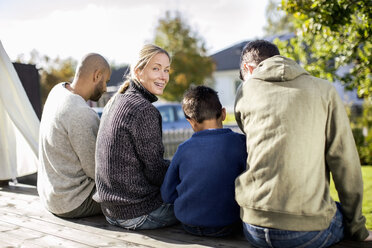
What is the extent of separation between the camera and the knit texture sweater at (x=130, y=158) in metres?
2.60

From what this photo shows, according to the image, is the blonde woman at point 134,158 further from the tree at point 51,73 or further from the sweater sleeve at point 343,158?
the tree at point 51,73

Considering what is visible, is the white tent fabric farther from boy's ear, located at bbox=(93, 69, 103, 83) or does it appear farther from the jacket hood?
the jacket hood

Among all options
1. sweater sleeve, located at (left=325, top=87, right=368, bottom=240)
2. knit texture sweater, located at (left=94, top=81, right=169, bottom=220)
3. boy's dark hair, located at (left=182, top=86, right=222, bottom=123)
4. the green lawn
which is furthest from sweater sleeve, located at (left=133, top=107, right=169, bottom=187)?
the green lawn

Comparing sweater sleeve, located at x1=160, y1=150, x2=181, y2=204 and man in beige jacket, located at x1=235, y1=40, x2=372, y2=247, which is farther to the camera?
sweater sleeve, located at x1=160, y1=150, x2=181, y2=204

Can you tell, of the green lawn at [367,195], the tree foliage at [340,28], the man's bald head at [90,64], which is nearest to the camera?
the man's bald head at [90,64]

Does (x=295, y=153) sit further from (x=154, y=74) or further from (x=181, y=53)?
(x=181, y=53)

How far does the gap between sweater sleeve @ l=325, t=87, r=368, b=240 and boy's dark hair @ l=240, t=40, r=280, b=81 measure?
1.66ft

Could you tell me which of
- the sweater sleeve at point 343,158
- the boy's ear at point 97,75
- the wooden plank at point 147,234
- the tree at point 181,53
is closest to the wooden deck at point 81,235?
the wooden plank at point 147,234

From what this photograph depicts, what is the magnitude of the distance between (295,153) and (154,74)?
53.4 inches

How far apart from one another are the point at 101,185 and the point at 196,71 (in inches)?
839

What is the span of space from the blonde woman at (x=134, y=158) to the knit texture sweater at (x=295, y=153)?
0.75m

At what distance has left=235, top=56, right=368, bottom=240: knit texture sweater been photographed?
2016mm

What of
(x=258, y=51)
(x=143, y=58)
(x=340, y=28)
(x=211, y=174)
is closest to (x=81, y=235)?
(x=211, y=174)

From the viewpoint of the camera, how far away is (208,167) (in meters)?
2.41
